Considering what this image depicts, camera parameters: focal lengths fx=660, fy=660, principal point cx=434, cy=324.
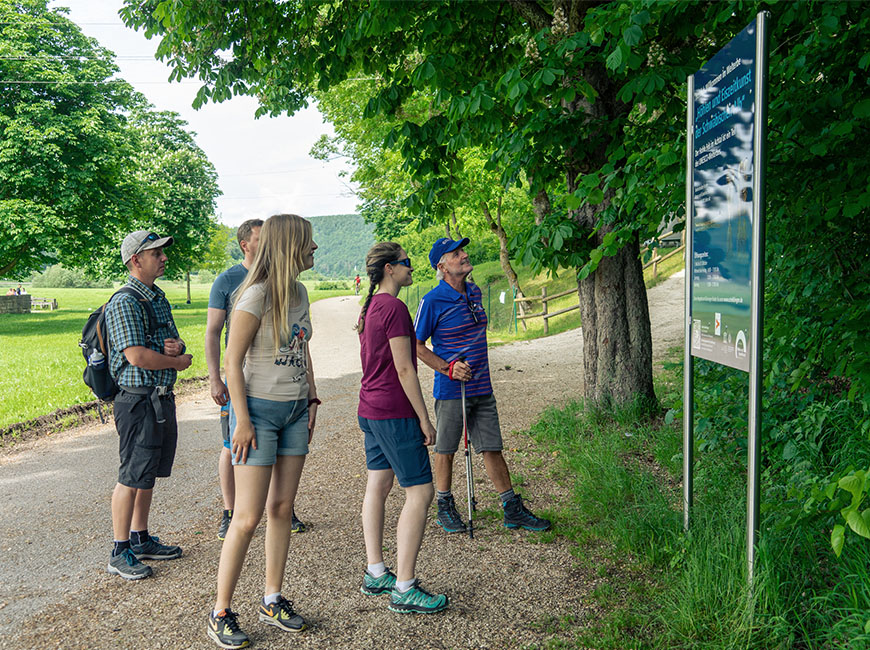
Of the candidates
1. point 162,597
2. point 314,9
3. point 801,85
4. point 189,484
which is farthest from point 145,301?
point 314,9

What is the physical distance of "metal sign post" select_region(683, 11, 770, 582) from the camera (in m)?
3.00

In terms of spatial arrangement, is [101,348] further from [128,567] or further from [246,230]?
[128,567]

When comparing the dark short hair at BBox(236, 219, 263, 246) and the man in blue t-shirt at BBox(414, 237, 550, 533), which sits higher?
the dark short hair at BBox(236, 219, 263, 246)

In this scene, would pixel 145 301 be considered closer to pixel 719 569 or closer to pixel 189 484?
pixel 189 484

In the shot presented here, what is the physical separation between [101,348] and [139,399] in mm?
426

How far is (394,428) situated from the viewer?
367cm

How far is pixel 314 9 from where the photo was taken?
7.77m

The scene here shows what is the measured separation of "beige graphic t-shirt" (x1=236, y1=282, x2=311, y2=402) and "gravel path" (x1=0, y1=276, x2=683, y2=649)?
4.21 ft

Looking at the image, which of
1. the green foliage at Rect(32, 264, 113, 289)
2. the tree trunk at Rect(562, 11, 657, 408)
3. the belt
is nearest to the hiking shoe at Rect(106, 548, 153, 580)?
the belt

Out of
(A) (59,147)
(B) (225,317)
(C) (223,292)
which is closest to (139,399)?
(B) (225,317)

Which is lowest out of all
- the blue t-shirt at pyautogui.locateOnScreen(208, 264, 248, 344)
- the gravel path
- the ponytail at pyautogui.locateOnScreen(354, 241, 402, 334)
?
the gravel path

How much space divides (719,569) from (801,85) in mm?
3070

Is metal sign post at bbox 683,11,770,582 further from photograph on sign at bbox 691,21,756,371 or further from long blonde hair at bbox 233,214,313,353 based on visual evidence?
long blonde hair at bbox 233,214,313,353

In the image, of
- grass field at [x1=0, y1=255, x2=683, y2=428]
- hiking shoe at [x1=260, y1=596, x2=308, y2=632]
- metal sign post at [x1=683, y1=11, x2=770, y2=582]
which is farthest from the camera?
grass field at [x1=0, y1=255, x2=683, y2=428]
